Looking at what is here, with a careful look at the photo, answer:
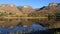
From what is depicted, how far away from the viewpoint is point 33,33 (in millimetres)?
24359

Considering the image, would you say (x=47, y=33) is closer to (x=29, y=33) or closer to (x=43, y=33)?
(x=43, y=33)

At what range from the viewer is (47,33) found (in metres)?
24.4

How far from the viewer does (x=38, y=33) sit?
24.5 meters

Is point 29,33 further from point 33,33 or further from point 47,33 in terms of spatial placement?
point 47,33

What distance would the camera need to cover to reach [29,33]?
2411cm

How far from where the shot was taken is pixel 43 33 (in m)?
24.5

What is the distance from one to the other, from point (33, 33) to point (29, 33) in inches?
24.6

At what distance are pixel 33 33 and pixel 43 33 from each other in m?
1.45

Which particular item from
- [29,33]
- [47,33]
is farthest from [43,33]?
[29,33]

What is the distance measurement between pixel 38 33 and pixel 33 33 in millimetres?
732

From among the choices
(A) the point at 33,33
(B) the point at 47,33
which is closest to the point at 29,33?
(A) the point at 33,33

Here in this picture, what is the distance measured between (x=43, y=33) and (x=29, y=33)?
6.74 feet

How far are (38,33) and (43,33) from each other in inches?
28.4
